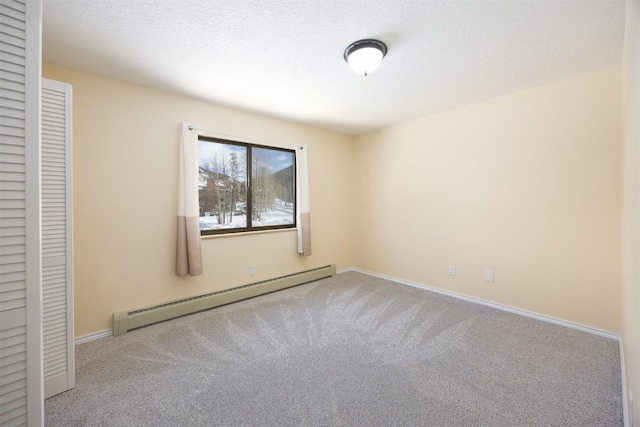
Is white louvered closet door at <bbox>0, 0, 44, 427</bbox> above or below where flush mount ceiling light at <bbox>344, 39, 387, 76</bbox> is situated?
below

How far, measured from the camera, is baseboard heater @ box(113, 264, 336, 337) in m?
2.42

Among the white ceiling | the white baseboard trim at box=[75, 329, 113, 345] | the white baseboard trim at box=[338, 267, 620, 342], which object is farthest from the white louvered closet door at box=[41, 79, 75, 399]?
the white baseboard trim at box=[338, 267, 620, 342]

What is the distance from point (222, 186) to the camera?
3.24 meters

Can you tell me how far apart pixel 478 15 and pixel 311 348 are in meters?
2.65

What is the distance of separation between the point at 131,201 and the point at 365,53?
2.49 metres

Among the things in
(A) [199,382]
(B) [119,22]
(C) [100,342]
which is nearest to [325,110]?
(B) [119,22]

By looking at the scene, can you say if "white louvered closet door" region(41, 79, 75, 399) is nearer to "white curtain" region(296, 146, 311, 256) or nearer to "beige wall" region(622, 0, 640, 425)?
"white curtain" region(296, 146, 311, 256)

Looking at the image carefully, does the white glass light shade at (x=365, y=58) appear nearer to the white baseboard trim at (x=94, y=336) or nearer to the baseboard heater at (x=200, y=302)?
the baseboard heater at (x=200, y=302)

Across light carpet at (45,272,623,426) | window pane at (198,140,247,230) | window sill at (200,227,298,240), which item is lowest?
light carpet at (45,272,623,426)

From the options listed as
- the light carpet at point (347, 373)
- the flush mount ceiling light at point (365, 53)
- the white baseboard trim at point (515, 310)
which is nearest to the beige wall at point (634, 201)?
the light carpet at point (347, 373)

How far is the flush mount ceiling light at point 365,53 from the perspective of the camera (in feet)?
6.24

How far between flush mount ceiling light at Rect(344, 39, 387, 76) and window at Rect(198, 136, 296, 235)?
73.9 inches

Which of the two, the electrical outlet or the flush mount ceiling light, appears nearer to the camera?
the flush mount ceiling light

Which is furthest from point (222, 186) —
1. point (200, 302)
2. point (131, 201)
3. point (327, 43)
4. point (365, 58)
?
point (365, 58)
